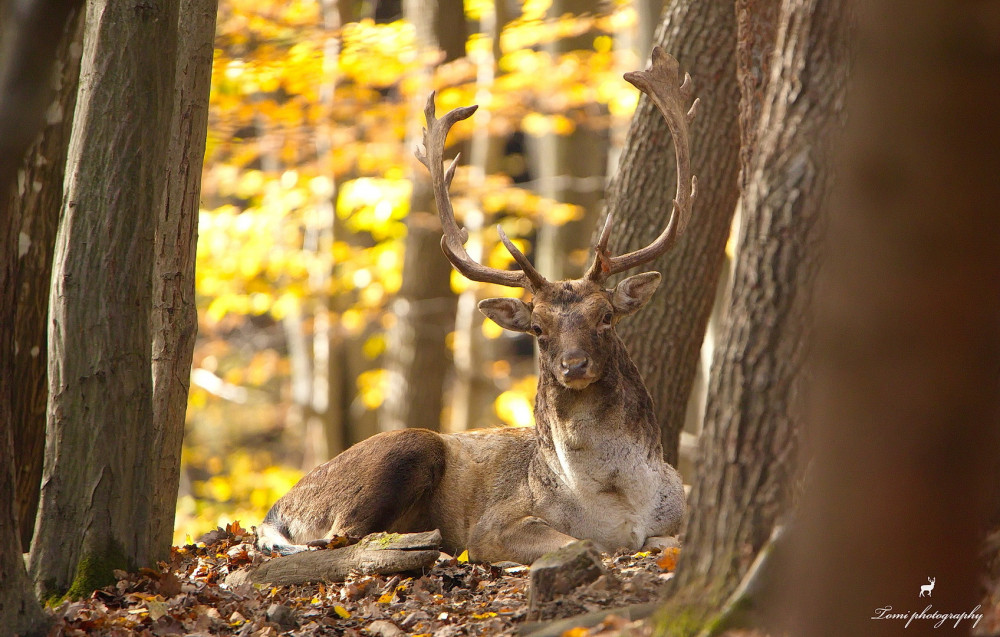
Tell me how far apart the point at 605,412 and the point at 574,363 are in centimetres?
55

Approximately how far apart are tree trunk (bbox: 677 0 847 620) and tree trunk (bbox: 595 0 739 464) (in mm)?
3583

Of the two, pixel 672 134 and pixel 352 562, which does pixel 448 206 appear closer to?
pixel 672 134

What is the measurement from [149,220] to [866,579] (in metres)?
3.63

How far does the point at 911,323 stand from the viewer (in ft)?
9.02

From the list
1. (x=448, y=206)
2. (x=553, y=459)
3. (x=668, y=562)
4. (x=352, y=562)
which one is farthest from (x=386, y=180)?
(x=668, y=562)

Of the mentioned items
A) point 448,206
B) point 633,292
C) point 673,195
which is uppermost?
point 673,195

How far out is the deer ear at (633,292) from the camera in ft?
21.9

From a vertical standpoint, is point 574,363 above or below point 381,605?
above

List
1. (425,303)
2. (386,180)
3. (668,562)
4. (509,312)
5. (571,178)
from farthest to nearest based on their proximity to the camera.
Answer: (386,180) → (571,178) → (425,303) → (509,312) → (668,562)

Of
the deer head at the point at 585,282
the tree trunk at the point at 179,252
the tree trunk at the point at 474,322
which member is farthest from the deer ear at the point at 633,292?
the tree trunk at the point at 474,322

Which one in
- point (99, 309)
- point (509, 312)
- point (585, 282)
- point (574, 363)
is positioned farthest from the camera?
point (509, 312)

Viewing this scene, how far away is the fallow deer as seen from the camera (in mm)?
6594

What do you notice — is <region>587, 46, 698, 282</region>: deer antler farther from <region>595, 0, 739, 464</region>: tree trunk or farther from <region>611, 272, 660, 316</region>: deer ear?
<region>595, 0, 739, 464</region>: tree trunk

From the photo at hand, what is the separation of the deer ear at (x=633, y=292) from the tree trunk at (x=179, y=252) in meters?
2.51
